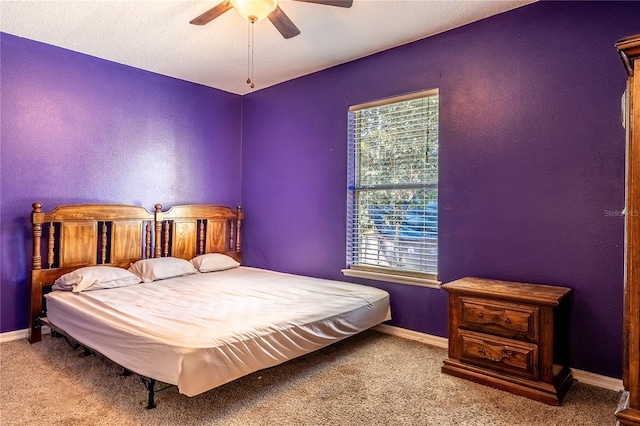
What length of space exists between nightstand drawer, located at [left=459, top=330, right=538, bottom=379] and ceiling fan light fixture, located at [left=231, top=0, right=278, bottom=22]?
7.77 ft

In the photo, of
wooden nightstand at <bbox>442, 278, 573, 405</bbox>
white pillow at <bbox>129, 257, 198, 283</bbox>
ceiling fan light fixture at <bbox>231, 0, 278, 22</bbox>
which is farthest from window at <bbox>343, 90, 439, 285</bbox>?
white pillow at <bbox>129, 257, 198, 283</bbox>

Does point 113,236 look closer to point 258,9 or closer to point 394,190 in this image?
point 258,9

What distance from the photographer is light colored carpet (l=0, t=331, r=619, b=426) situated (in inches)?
79.8

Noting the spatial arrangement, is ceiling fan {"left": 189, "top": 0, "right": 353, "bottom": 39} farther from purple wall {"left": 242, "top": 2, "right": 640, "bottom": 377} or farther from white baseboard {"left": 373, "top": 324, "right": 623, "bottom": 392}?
white baseboard {"left": 373, "top": 324, "right": 623, "bottom": 392}

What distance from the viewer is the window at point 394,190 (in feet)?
10.8

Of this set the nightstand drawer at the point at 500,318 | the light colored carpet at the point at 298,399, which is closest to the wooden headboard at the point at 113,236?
the light colored carpet at the point at 298,399

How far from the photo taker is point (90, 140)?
3.67 metres

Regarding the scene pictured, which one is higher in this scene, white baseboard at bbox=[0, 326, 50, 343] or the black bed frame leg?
the black bed frame leg

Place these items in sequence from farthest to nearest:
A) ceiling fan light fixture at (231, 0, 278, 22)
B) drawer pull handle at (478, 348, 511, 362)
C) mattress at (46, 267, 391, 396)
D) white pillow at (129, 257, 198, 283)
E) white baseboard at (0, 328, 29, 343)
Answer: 1. white pillow at (129, 257, 198, 283)
2. white baseboard at (0, 328, 29, 343)
3. drawer pull handle at (478, 348, 511, 362)
4. ceiling fan light fixture at (231, 0, 278, 22)
5. mattress at (46, 267, 391, 396)

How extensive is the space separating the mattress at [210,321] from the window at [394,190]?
14.1 inches

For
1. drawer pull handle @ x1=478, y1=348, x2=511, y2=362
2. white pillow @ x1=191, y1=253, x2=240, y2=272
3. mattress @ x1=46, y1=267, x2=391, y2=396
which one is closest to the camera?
mattress @ x1=46, y1=267, x2=391, y2=396

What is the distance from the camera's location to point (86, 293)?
3066mm

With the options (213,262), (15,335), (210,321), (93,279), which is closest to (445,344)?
(210,321)

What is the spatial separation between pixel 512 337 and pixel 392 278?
4.02ft
